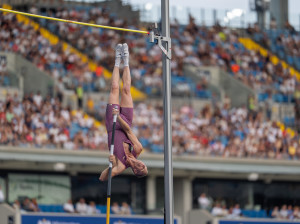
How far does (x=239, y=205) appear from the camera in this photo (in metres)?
30.0

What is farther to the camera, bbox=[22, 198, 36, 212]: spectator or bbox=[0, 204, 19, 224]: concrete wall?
bbox=[22, 198, 36, 212]: spectator

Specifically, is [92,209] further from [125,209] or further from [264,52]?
[264,52]

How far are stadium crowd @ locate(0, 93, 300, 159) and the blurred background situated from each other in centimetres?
3

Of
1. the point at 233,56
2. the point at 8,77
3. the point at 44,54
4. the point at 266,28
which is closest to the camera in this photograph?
the point at 8,77

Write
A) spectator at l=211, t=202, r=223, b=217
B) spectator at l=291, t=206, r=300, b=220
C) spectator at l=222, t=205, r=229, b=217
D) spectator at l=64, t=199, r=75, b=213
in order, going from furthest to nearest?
spectator at l=291, t=206, r=300, b=220 → spectator at l=222, t=205, r=229, b=217 → spectator at l=211, t=202, r=223, b=217 → spectator at l=64, t=199, r=75, b=213

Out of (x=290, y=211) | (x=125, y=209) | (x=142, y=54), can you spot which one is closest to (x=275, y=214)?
(x=290, y=211)

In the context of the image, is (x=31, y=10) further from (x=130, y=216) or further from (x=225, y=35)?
(x=130, y=216)

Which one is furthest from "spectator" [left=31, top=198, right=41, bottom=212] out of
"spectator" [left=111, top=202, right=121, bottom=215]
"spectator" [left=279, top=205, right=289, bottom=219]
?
"spectator" [left=279, top=205, right=289, bottom=219]

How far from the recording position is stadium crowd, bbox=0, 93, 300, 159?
25172 mm

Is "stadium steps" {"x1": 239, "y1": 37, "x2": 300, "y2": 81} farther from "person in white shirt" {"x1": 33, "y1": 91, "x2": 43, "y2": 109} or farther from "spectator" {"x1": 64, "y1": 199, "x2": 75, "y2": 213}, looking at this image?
"spectator" {"x1": 64, "y1": 199, "x2": 75, "y2": 213}

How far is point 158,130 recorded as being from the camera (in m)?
27.4

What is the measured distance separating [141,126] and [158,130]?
527 millimetres

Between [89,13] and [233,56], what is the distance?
5672 millimetres

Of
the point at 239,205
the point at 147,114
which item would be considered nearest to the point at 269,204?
the point at 239,205
